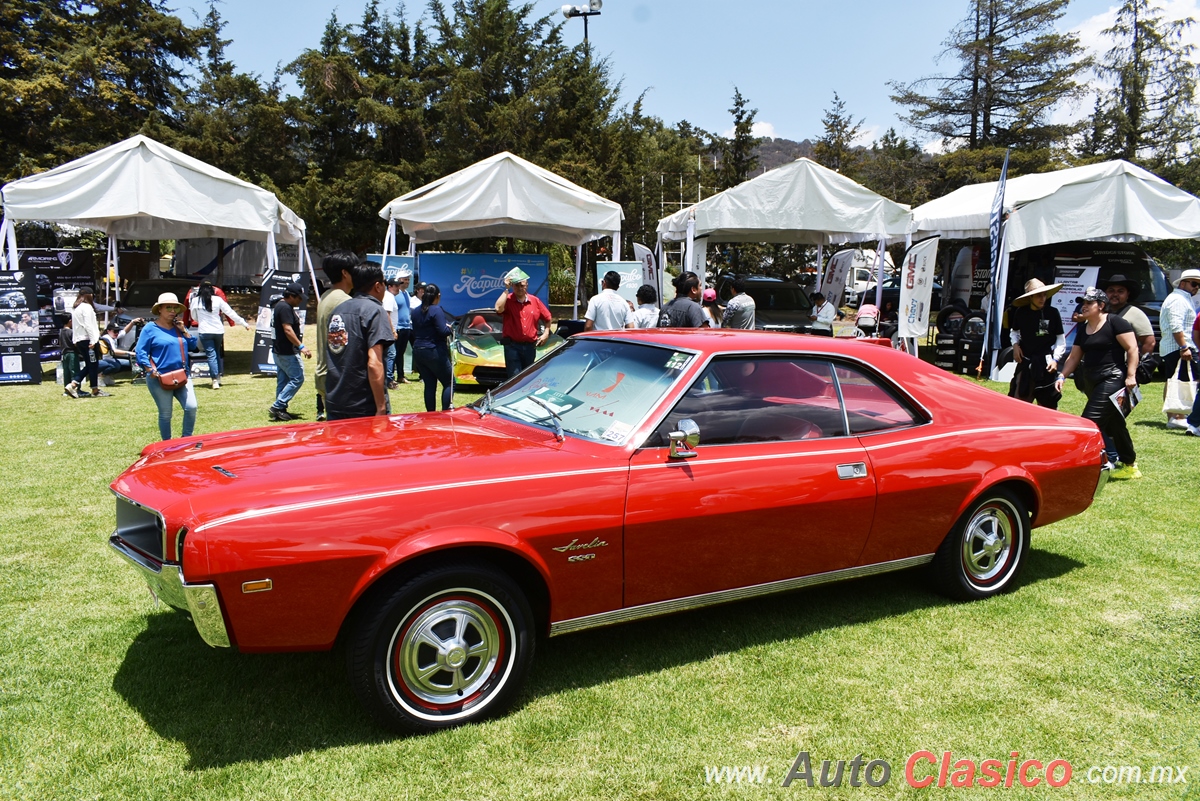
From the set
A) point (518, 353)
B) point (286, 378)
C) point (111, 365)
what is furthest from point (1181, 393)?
point (111, 365)

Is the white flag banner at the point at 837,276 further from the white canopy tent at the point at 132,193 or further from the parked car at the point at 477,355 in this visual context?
the white canopy tent at the point at 132,193

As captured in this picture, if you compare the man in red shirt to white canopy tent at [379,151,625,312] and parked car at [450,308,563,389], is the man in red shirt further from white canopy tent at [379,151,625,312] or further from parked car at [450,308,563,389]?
white canopy tent at [379,151,625,312]

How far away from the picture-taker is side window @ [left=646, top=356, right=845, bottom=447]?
375cm

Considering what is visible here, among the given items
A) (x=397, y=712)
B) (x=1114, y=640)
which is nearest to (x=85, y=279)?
(x=397, y=712)

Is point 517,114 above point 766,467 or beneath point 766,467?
above

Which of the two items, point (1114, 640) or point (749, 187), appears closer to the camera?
point (1114, 640)

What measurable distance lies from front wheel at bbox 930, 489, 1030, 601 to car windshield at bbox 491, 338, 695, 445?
5.96 feet

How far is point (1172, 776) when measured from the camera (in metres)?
2.95

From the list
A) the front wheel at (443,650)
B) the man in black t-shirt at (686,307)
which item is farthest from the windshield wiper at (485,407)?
the man in black t-shirt at (686,307)

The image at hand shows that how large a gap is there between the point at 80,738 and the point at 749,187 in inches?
526

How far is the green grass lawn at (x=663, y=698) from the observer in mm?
2879

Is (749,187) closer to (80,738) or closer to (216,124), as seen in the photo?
(80,738)

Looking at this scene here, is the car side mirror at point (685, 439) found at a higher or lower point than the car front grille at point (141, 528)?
higher

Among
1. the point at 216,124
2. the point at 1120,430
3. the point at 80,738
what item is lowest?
the point at 80,738
